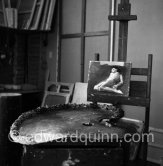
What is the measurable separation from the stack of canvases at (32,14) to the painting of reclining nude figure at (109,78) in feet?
5.92

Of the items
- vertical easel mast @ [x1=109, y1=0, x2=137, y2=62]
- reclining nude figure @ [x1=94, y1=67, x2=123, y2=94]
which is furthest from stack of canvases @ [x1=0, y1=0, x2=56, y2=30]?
reclining nude figure @ [x1=94, y1=67, x2=123, y2=94]

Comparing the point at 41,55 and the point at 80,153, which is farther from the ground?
the point at 41,55

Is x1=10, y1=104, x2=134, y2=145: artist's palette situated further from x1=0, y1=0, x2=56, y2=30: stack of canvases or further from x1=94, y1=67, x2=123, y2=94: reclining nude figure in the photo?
x1=0, y1=0, x2=56, y2=30: stack of canvases

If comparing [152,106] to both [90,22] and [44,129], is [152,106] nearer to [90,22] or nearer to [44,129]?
[90,22]

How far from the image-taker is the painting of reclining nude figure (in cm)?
206

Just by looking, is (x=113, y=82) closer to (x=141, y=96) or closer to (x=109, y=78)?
(x=109, y=78)

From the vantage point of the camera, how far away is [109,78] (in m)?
2.10

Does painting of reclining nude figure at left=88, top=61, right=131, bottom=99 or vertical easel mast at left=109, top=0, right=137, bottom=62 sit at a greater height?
vertical easel mast at left=109, top=0, right=137, bottom=62

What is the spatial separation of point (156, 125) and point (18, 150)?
1515 mm

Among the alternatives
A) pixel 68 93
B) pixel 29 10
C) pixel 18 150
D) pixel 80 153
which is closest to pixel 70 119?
pixel 80 153

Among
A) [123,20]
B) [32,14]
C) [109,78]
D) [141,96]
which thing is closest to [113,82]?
[109,78]

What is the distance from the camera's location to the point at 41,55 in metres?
4.04

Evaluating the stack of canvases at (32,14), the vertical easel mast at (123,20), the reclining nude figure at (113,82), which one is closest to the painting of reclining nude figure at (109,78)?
the reclining nude figure at (113,82)

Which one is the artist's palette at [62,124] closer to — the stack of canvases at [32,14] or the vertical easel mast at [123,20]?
the vertical easel mast at [123,20]
